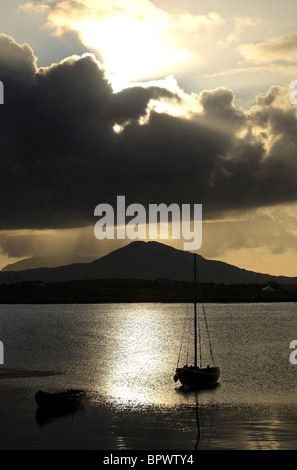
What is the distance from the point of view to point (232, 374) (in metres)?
83.9

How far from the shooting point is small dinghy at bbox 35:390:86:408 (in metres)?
55.0


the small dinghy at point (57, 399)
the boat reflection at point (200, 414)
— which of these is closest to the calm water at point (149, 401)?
the boat reflection at point (200, 414)

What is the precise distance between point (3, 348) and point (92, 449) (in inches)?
3387

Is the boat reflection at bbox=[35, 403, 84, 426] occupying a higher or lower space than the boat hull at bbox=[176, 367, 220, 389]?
lower

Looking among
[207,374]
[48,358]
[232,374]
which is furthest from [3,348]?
[207,374]

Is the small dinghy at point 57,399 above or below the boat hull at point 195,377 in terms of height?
below

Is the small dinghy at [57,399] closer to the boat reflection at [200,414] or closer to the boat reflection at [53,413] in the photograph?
the boat reflection at [53,413]

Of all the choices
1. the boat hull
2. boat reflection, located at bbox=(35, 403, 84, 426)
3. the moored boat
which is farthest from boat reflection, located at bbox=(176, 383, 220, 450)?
the moored boat

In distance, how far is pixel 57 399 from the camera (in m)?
55.6

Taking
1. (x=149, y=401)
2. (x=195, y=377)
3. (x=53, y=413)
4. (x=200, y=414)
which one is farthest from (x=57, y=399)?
(x=195, y=377)

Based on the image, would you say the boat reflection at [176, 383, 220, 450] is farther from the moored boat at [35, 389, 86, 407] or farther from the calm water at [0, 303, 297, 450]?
the moored boat at [35, 389, 86, 407]

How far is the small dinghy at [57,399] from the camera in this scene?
55031mm
